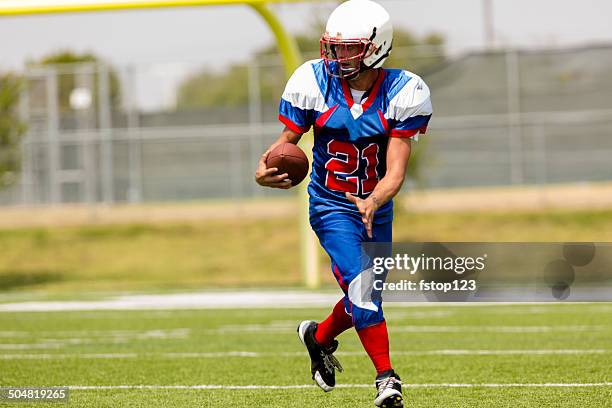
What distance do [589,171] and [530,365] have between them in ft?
50.3

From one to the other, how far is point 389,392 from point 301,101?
1228 millimetres

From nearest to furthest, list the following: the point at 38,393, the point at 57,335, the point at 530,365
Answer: the point at 38,393 < the point at 530,365 < the point at 57,335

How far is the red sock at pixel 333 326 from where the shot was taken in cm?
488

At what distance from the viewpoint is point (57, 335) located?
8297 millimetres

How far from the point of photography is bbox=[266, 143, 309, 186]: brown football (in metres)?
4.62

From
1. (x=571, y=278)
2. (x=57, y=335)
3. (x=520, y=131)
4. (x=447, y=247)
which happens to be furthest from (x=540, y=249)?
(x=520, y=131)

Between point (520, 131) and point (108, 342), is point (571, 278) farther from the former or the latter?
point (520, 131)

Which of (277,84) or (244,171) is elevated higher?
(277,84)

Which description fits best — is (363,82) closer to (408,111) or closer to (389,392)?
(408,111)

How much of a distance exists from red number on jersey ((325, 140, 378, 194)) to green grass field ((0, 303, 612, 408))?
0.97m

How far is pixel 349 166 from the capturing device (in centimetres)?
466

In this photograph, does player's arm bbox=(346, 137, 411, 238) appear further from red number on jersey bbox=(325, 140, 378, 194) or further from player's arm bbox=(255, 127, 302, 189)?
player's arm bbox=(255, 127, 302, 189)

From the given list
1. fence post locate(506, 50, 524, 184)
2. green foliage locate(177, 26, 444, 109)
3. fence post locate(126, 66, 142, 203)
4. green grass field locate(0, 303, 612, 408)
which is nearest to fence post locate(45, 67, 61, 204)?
fence post locate(126, 66, 142, 203)

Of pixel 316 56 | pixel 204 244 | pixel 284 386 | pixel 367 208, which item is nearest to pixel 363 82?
pixel 367 208
